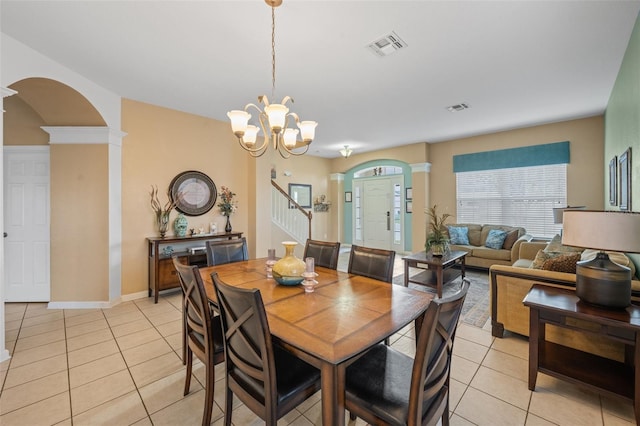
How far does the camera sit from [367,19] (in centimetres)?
215

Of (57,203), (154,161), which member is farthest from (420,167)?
(57,203)

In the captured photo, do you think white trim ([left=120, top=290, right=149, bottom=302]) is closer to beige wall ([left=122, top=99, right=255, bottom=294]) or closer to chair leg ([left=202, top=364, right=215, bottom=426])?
beige wall ([left=122, top=99, right=255, bottom=294])

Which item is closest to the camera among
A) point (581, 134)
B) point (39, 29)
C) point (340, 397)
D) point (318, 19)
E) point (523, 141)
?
point (340, 397)

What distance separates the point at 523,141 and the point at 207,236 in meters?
6.00

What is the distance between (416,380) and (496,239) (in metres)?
4.92

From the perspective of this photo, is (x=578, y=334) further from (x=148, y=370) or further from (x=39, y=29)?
(x=39, y=29)

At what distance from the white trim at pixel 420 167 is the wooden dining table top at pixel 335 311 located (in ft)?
16.4

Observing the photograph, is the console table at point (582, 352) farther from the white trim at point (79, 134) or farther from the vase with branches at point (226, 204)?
the white trim at point (79, 134)

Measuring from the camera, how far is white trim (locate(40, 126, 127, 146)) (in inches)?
135

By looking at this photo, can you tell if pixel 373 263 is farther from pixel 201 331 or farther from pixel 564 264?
pixel 564 264

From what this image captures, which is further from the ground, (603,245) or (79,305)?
(603,245)

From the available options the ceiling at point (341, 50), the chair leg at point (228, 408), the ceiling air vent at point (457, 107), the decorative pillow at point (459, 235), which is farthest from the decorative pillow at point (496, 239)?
the chair leg at point (228, 408)

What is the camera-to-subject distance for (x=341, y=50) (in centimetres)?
257

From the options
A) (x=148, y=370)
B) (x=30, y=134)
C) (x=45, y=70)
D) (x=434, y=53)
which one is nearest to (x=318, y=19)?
(x=434, y=53)
